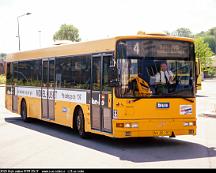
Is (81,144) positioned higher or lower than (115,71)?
lower

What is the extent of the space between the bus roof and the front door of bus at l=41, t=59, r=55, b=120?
355mm

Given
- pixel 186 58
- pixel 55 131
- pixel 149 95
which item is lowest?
pixel 55 131

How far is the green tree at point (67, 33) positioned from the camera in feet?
525

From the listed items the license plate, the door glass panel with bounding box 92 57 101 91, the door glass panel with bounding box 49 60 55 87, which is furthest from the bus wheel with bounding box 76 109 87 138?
the license plate

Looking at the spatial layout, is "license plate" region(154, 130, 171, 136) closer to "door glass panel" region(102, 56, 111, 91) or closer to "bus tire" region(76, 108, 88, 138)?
"door glass panel" region(102, 56, 111, 91)

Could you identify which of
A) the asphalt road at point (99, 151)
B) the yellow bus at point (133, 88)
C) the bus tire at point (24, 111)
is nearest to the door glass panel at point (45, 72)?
the asphalt road at point (99, 151)

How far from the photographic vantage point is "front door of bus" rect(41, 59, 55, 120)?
18484mm

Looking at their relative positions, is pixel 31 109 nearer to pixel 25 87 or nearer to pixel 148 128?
pixel 25 87

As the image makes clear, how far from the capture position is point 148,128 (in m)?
13.5

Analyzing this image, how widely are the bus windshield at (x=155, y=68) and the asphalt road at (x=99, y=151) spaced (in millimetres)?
1440

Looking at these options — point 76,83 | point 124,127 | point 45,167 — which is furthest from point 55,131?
point 45,167

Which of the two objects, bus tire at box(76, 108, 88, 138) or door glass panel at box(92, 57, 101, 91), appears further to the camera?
bus tire at box(76, 108, 88, 138)

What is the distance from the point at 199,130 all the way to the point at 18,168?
8751mm

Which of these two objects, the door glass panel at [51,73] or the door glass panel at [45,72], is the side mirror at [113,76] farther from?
the door glass panel at [45,72]
